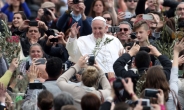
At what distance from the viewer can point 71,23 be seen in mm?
18844

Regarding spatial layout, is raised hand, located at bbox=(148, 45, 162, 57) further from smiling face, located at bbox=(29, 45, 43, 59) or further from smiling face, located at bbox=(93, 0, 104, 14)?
smiling face, located at bbox=(93, 0, 104, 14)

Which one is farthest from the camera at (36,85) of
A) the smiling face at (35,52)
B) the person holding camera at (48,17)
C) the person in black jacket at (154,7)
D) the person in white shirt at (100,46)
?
the person in black jacket at (154,7)

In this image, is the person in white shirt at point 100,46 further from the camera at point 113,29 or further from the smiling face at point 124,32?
the smiling face at point 124,32

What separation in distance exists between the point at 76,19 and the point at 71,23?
0.83 feet

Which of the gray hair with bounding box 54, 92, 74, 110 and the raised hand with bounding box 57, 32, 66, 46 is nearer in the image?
the gray hair with bounding box 54, 92, 74, 110

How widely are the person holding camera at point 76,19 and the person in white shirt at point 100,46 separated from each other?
4.25ft

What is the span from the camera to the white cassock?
54.4ft

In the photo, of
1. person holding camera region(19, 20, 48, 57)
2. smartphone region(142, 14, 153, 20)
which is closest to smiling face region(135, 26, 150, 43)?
smartphone region(142, 14, 153, 20)

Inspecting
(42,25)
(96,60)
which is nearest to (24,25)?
(42,25)

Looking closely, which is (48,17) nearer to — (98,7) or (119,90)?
(98,7)

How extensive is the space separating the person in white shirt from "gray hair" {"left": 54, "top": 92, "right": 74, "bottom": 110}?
3475mm

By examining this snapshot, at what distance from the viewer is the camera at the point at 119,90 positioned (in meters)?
12.5

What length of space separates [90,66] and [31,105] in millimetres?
1100

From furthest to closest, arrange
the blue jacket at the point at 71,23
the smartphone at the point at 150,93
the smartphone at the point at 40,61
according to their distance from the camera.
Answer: the blue jacket at the point at 71,23 < the smartphone at the point at 40,61 < the smartphone at the point at 150,93
